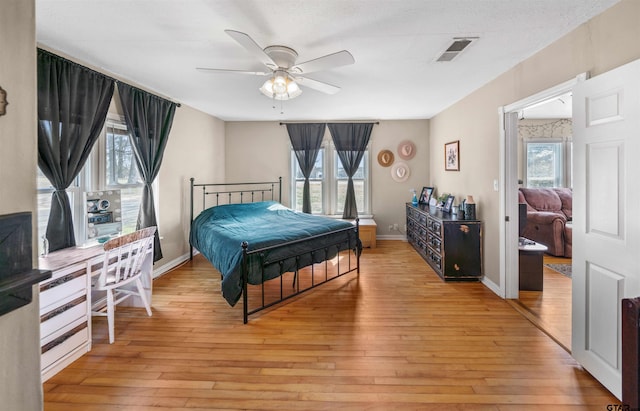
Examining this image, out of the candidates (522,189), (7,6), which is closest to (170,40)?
(7,6)

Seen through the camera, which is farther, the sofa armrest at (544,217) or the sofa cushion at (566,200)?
the sofa cushion at (566,200)

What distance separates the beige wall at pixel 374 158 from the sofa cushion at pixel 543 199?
68.7 inches

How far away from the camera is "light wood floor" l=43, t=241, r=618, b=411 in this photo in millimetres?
1818

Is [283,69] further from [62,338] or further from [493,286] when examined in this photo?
[493,286]

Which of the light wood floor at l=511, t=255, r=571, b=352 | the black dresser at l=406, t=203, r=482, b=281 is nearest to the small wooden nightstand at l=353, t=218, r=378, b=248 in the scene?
the black dresser at l=406, t=203, r=482, b=281

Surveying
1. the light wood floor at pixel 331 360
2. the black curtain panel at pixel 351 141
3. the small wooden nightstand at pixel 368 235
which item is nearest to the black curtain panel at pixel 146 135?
the light wood floor at pixel 331 360

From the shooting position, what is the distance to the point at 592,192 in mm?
1911

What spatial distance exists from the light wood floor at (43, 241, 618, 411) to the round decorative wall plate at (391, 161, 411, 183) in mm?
3065

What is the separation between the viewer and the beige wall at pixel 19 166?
3.23ft

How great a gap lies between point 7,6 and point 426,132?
5931mm

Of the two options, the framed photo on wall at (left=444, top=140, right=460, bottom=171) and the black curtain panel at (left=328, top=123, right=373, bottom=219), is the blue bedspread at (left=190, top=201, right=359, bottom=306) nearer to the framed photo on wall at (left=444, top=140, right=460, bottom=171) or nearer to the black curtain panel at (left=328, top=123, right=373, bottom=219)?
the black curtain panel at (left=328, top=123, right=373, bottom=219)

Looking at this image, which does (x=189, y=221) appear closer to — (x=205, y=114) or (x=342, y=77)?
(x=205, y=114)

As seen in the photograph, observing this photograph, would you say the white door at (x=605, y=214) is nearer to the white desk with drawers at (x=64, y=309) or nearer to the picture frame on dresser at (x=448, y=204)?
the picture frame on dresser at (x=448, y=204)

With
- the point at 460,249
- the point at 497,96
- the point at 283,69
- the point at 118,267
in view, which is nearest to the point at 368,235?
the point at 460,249
